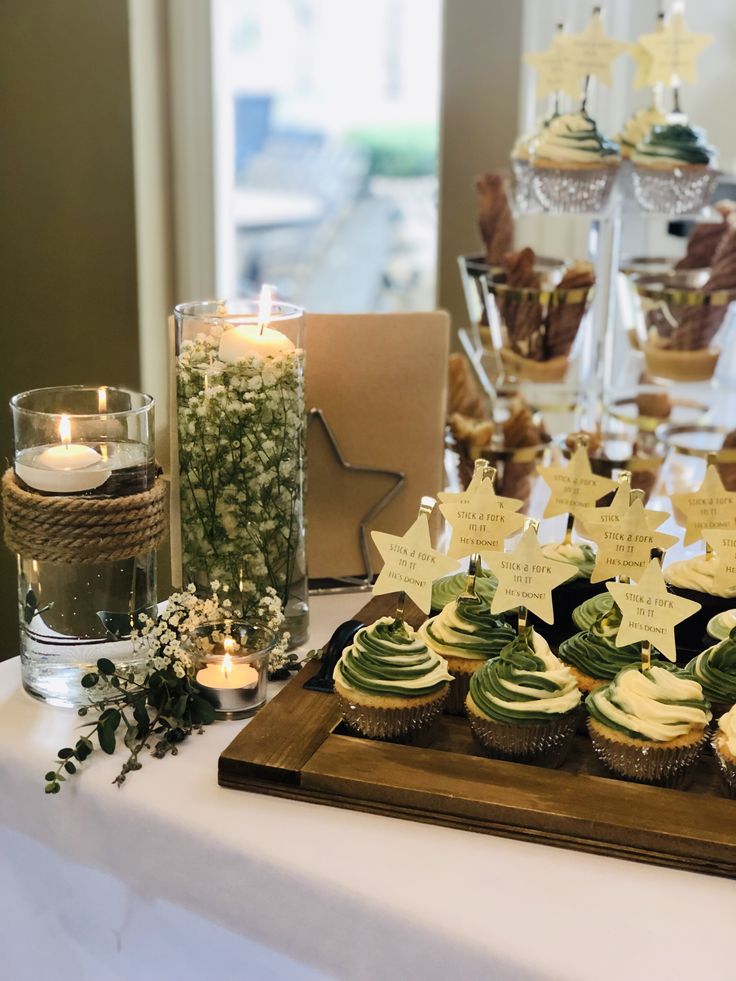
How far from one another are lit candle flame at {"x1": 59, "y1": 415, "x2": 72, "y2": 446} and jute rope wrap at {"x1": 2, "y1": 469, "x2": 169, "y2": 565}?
0.22 ft

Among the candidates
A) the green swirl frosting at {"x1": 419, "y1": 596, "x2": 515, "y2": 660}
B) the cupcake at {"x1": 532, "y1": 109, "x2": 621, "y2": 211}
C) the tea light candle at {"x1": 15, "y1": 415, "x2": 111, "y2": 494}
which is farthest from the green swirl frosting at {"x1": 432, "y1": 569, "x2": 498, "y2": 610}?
the cupcake at {"x1": 532, "y1": 109, "x2": 621, "y2": 211}

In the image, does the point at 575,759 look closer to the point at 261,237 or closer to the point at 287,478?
the point at 287,478

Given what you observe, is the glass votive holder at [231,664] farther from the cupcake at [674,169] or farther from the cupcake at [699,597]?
the cupcake at [674,169]

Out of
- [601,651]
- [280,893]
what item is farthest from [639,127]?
[280,893]

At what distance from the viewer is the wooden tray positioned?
94 centimetres

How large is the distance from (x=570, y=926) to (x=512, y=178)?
1.38m

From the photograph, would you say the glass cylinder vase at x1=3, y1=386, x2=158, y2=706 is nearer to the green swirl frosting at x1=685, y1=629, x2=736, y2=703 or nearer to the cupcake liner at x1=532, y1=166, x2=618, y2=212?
the green swirl frosting at x1=685, y1=629, x2=736, y2=703

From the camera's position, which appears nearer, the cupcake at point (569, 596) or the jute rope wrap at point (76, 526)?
the jute rope wrap at point (76, 526)

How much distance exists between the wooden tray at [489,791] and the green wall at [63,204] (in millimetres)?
1441

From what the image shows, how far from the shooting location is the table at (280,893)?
865 mm

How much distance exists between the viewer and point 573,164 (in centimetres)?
182

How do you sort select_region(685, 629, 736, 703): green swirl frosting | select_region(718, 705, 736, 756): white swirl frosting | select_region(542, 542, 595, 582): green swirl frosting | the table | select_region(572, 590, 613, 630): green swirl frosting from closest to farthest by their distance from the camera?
the table < select_region(718, 705, 736, 756): white swirl frosting < select_region(685, 629, 736, 703): green swirl frosting < select_region(572, 590, 613, 630): green swirl frosting < select_region(542, 542, 595, 582): green swirl frosting

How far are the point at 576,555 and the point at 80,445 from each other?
0.59 metres

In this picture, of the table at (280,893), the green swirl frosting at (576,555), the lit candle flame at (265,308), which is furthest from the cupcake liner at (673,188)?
the table at (280,893)
